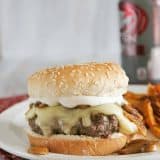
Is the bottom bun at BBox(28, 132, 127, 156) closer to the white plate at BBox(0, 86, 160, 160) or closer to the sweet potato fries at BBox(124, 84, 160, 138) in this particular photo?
the white plate at BBox(0, 86, 160, 160)

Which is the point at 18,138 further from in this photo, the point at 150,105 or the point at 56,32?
the point at 56,32

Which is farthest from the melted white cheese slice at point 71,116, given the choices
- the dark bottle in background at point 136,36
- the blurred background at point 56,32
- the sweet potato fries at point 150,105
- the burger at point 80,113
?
the blurred background at point 56,32

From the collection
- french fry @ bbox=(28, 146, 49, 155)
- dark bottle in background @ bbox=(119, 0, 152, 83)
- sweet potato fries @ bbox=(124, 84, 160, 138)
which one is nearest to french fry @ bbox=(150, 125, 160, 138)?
sweet potato fries @ bbox=(124, 84, 160, 138)

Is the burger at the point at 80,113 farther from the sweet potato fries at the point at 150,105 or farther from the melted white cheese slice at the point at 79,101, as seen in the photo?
the sweet potato fries at the point at 150,105

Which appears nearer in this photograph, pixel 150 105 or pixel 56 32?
pixel 150 105

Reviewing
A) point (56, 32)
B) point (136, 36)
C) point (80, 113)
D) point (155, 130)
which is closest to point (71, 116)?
point (80, 113)

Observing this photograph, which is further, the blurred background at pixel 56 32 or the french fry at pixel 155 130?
the blurred background at pixel 56 32
